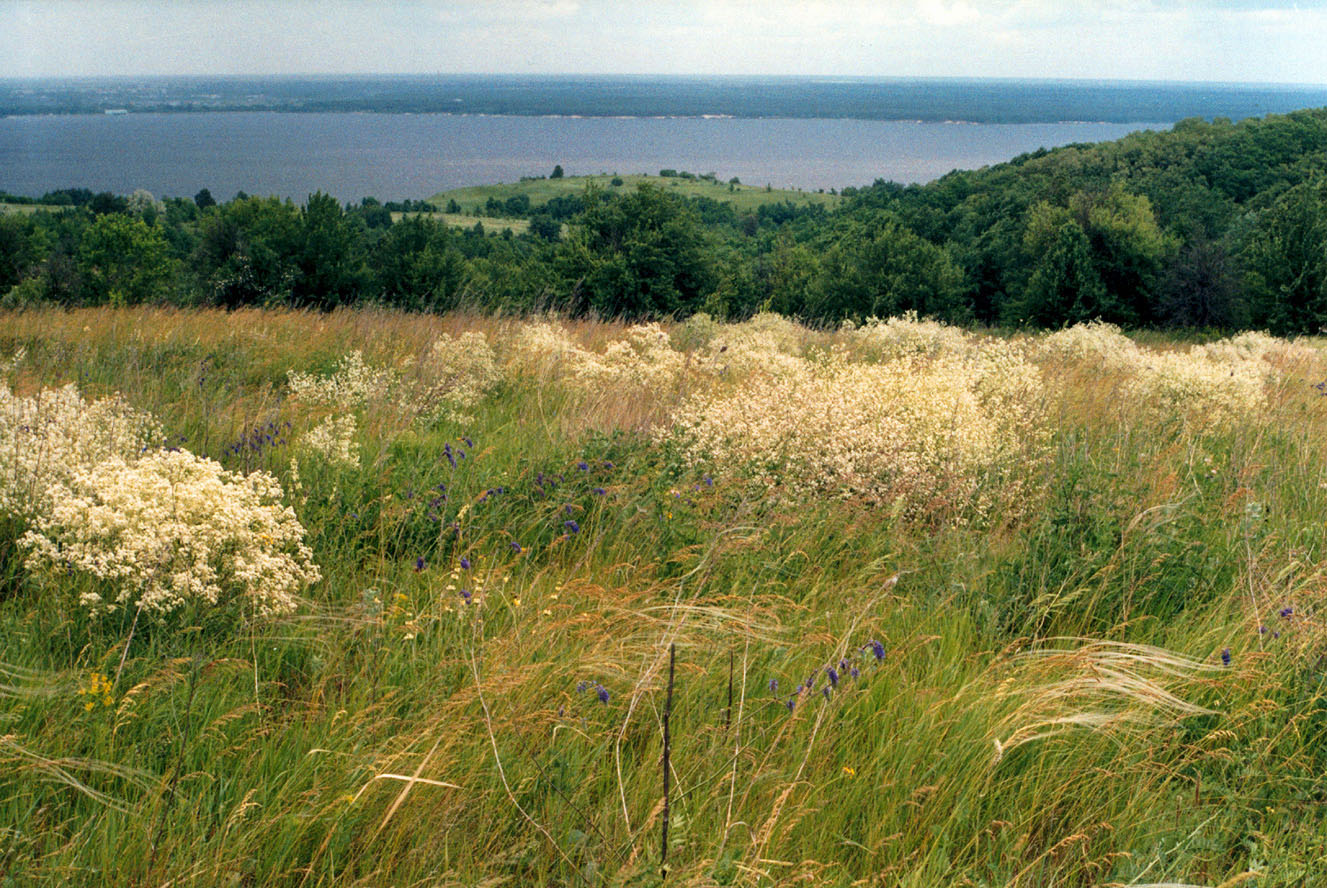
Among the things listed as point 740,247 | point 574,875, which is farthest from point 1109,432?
point 740,247

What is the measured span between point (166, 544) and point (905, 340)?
991cm

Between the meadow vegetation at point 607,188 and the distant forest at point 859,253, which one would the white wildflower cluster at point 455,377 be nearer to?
the distant forest at point 859,253

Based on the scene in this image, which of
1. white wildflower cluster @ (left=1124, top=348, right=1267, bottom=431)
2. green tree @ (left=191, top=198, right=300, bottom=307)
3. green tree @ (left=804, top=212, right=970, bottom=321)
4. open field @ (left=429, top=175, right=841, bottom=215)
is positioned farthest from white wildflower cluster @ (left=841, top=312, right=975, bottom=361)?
open field @ (left=429, top=175, right=841, bottom=215)

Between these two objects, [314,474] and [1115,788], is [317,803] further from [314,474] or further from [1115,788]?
[314,474]

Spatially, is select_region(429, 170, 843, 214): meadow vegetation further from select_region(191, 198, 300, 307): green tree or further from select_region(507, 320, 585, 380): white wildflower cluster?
select_region(507, 320, 585, 380): white wildflower cluster

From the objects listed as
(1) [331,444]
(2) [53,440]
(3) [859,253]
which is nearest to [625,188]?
(3) [859,253]

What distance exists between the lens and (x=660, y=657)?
7.44 feet

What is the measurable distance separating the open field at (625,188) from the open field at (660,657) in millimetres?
126947

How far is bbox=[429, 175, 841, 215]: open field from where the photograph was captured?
5236 inches

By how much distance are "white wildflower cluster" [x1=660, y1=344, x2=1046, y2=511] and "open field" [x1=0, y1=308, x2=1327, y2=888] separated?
33mm

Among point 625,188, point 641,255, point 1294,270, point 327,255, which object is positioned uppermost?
point 625,188

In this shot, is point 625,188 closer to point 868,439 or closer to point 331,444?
point 868,439

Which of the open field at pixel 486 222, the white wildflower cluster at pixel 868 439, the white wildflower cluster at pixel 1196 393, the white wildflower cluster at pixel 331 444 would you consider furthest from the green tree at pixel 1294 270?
the open field at pixel 486 222

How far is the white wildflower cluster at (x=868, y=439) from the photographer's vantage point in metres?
4.30
